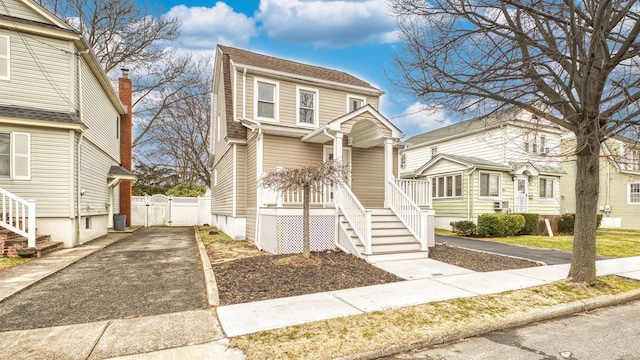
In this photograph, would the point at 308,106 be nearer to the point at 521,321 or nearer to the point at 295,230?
the point at 295,230

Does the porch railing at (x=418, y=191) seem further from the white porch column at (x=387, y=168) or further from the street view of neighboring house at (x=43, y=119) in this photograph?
the street view of neighboring house at (x=43, y=119)

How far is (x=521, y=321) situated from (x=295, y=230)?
5820 mm

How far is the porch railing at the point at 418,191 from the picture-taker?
11.1m

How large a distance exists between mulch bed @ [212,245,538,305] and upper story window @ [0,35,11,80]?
903 cm

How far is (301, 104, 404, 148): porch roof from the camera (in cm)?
1000

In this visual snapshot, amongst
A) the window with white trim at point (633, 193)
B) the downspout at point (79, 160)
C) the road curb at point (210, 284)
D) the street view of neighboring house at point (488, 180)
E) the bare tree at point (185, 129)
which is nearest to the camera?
the road curb at point (210, 284)

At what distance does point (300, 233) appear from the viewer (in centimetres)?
934

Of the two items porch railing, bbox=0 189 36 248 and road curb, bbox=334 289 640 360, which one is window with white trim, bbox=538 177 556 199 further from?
porch railing, bbox=0 189 36 248

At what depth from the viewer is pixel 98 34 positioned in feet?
64.6

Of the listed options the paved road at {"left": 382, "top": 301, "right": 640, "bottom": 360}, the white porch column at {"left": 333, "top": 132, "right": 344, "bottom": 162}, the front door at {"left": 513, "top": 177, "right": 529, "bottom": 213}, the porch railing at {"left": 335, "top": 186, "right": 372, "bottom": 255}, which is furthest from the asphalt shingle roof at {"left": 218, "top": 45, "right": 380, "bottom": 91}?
the paved road at {"left": 382, "top": 301, "right": 640, "bottom": 360}

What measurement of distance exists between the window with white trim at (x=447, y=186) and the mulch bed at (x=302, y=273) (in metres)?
9.62

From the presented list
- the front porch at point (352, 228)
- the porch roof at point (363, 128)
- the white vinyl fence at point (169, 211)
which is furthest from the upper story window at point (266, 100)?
the white vinyl fence at point (169, 211)

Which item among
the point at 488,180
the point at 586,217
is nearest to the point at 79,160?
the point at 586,217

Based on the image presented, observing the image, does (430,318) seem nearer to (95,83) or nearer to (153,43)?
(95,83)
